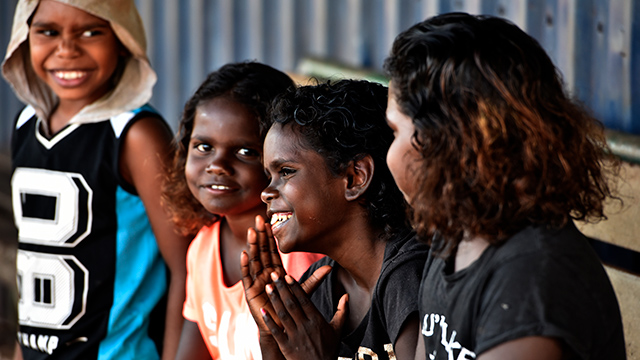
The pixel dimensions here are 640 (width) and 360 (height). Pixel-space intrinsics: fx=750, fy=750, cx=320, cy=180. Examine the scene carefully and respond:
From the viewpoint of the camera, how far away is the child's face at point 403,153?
1.55 meters

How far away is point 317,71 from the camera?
4.14 meters

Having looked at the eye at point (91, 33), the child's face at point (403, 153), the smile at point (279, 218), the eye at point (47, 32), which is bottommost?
the smile at point (279, 218)

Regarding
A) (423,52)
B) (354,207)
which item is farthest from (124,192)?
(423,52)

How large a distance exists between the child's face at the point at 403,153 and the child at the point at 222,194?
0.83m

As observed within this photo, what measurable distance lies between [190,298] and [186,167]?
18.0 inches

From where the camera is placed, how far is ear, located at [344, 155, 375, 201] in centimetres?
202

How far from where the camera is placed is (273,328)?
Answer: 75.7 inches

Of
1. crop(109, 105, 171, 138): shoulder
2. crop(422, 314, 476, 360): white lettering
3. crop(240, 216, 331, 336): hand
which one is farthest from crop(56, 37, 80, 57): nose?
crop(422, 314, 476, 360): white lettering

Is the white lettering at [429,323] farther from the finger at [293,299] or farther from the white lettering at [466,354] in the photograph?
the finger at [293,299]

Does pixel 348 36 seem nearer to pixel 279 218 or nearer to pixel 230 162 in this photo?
pixel 230 162

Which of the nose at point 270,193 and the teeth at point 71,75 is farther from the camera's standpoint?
the teeth at point 71,75

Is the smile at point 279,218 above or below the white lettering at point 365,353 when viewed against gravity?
above

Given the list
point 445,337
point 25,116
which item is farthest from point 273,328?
point 25,116

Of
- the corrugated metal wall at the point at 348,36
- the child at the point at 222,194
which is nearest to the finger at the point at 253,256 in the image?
the child at the point at 222,194
